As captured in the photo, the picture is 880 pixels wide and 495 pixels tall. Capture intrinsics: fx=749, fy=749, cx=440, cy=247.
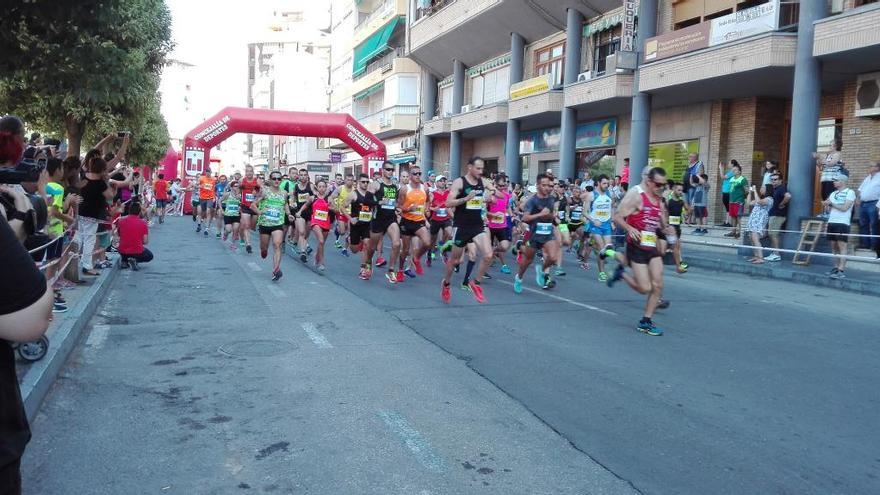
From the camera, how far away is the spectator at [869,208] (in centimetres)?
1462

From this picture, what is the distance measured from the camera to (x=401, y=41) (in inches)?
1750

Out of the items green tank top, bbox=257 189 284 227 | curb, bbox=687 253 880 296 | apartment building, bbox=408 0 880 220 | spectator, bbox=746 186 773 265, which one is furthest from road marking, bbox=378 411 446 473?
apartment building, bbox=408 0 880 220

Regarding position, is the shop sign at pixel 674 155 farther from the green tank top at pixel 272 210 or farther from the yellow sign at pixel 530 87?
the green tank top at pixel 272 210

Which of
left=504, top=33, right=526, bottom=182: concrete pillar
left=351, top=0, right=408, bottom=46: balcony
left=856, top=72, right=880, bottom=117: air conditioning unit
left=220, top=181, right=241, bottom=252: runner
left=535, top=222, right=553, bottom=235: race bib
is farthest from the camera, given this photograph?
left=351, top=0, right=408, bottom=46: balcony

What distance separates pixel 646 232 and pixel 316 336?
3.85 meters

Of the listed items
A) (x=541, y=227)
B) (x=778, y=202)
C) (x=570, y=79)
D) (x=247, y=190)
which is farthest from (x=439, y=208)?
(x=570, y=79)

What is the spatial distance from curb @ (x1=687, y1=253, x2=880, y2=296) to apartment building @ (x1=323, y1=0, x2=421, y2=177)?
25867mm

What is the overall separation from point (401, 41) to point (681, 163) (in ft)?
80.2

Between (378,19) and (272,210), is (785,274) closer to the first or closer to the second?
(272,210)

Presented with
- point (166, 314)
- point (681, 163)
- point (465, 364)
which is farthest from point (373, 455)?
point (681, 163)

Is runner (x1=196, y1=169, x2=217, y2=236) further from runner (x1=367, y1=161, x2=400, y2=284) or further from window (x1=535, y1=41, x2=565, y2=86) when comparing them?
window (x1=535, y1=41, x2=565, y2=86)

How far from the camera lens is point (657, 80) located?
21.5m

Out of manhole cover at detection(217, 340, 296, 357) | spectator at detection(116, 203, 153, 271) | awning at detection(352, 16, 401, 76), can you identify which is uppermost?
awning at detection(352, 16, 401, 76)

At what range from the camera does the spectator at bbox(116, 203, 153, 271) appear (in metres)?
13.0
